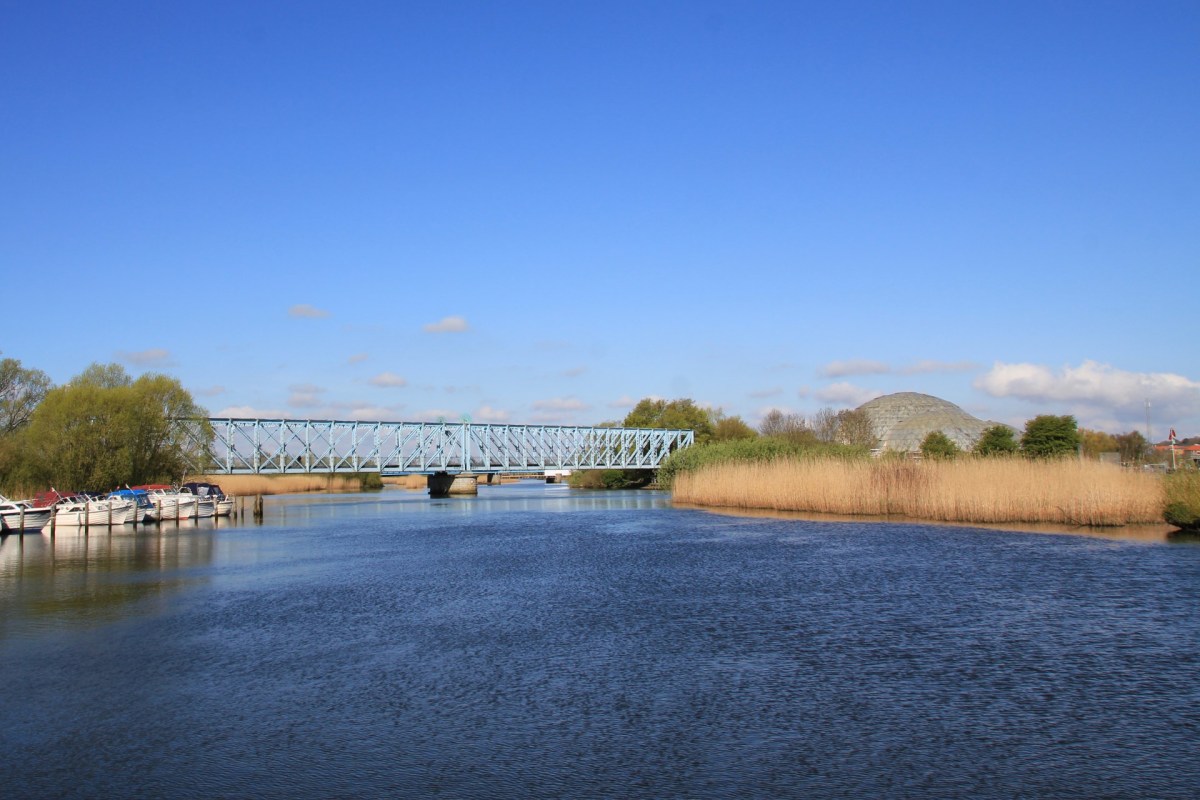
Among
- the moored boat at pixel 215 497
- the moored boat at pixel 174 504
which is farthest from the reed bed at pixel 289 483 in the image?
the moored boat at pixel 174 504

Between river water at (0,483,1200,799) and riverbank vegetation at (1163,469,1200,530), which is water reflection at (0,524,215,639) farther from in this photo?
riverbank vegetation at (1163,469,1200,530)

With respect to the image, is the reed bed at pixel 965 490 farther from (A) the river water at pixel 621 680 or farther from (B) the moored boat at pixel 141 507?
(B) the moored boat at pixel 141 507

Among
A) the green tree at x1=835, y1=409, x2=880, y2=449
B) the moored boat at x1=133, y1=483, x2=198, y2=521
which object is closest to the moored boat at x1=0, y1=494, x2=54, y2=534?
the moored boat at x1=133, y1=483, x2=198, y2=521

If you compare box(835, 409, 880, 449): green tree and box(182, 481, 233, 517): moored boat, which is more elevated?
box(835, 409, 880, 449): green tree

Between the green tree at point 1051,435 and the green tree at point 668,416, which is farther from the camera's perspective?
the green tree at point 668,416

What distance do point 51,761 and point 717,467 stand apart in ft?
157

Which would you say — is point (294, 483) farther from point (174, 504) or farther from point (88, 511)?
point (88, 511)

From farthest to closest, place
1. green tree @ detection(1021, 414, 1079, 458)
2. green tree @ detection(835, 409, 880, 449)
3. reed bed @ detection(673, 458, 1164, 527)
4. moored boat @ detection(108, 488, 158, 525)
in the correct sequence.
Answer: green tree @ detection(835, 409, 880, 449) < green tree @ detection(1021, 414, 1079, 458) < moored boat @ detection(108, 488, 158, 525) < reed bed @ detection(673, 458, 1164, 527)

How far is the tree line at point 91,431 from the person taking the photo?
193ft

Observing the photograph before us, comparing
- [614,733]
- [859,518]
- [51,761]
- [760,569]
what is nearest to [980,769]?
[614,733]

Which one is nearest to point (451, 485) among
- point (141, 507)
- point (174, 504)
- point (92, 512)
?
point (174, 504)

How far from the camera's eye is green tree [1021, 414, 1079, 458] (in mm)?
81438

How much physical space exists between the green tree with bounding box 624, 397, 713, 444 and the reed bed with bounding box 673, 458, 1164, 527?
276 feet

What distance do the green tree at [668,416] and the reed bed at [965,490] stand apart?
276ft
